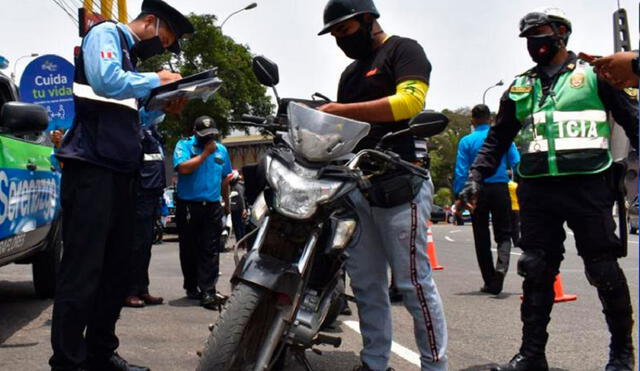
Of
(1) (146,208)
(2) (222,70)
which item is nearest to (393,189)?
(1) (146,208)

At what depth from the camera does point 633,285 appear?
828cm

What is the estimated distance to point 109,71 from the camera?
3566 millimetres

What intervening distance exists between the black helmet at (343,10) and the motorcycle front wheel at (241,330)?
1506 mm

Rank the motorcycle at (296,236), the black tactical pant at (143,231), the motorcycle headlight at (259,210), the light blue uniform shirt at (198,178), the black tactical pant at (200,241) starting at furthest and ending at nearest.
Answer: the light blue uniform shirt at (198,178) → the black tactical pant at (200,241) → the black tactical pant at (143,231) → the motorcycle headlight at (259,210) → the motorcycle at (296,236)

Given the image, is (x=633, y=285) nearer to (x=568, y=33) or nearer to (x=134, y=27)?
(x=568, y=33)

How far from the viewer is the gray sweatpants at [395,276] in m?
3.72

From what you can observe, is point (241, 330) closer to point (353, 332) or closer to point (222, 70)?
point (353, 332)

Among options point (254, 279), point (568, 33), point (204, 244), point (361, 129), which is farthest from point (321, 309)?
point (204, 244)

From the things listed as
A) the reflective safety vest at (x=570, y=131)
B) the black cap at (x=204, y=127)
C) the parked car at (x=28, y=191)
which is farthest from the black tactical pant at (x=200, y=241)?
the reflective safety vest at (x=570, y=131)

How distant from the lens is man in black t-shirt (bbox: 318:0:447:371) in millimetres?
3744

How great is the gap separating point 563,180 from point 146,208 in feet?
12.4

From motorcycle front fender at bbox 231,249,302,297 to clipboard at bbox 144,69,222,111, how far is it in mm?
936

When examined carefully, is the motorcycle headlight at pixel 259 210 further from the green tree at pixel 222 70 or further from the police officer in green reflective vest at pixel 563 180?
the green tree at pixel 222 70

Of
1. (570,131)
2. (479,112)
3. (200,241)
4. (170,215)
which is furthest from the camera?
(170,215)
